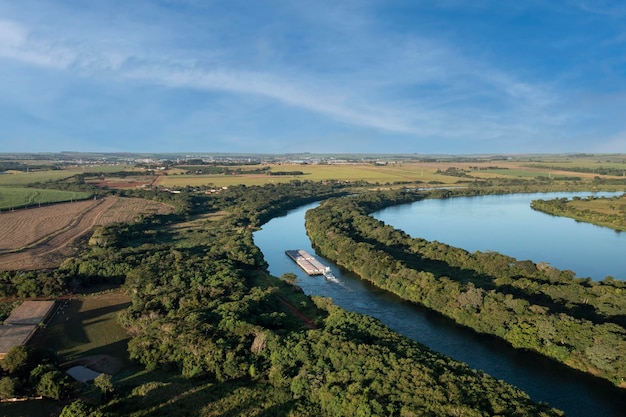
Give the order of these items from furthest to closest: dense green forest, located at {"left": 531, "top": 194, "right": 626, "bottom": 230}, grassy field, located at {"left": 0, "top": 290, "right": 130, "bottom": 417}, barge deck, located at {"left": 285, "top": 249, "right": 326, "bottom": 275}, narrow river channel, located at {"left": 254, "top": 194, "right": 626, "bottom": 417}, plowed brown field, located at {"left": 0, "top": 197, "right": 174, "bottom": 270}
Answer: dense green forest, located at {"left": 531, "top": 194, "right": 626, "bottom": 230} < plowed brown field, located at {"left": 0, "top": 197, "right": 174, "bottom": 270} < barge deck, located at {"left": 285, "top": 249, "right": 326, "bottom": 275} < narrow river channel, located at {"left": 254, "top": 194, "right": 626, "bottom": 417} < grassy field, located at {"left": 0, "top": 290, "right": 130, "bottom": 417}

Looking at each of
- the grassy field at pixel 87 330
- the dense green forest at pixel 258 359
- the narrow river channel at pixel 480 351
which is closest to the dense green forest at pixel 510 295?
the narrow river channel at pixel 480 351

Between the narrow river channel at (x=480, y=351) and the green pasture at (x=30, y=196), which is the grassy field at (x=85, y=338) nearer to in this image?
the narrow river channel at (x=480, y=351)

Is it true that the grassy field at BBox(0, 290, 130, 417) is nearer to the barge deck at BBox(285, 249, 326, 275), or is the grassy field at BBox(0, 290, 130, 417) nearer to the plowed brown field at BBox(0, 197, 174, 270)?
the plowed brown field at BBox(0, 197, 174, 270)

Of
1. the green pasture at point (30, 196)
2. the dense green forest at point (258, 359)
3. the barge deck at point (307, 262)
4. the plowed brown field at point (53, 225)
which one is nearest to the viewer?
the dense green forest at point (258, 359)

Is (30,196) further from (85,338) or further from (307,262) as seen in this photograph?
(85,338)

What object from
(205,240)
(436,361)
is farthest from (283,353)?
(205,240)

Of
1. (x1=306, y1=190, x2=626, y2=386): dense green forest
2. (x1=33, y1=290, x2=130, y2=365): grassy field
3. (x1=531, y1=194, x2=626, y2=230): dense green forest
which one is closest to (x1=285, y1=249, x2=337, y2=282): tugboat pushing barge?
(x1=306, y1=190, x2=626, y2=386): dense green forest
